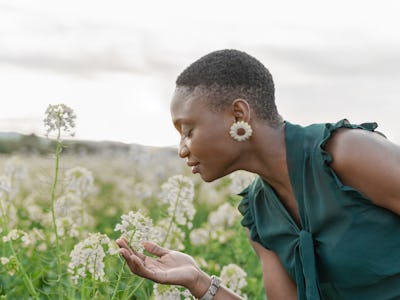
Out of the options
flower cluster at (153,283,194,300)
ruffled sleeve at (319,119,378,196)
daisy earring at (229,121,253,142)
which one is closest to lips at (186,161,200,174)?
daisy earring at (229,121,253,142)

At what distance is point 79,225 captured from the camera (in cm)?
412

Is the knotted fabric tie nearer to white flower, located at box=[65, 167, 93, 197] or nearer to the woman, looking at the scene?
the woman

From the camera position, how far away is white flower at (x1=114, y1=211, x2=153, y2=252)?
268 cm

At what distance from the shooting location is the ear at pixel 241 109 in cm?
239

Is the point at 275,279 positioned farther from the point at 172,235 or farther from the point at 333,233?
the point at 172,235

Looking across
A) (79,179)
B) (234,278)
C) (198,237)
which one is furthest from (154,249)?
(198,237)

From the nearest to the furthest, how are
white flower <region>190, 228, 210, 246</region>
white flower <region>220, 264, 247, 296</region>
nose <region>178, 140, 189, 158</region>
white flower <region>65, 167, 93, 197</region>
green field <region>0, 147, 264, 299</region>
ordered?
nose <region>178, 140, 189, 158</region>
green field <region>0, 147, 264, 299</region>
white flower <region>220, 264, 247, 296</region>
white flower <region>65, 167, 93, 197</region>
white flower <region>190, 228, 210, 246</region>

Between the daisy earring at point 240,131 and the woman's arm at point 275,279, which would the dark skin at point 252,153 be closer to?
the daisy earring at point 240,131

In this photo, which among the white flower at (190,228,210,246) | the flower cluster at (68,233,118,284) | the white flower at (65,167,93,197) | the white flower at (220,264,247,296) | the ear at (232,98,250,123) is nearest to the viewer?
the ear at (232,98,250,123)

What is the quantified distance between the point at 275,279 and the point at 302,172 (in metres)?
0.58

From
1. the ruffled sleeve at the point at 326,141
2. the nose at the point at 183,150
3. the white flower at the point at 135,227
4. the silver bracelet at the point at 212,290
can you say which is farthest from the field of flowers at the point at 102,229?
the ruffled sleeve at the point at 326,141

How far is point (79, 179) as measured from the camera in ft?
13.1

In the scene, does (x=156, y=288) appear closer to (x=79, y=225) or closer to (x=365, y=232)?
(x=365, y=232)

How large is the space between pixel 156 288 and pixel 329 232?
29.3 inches
